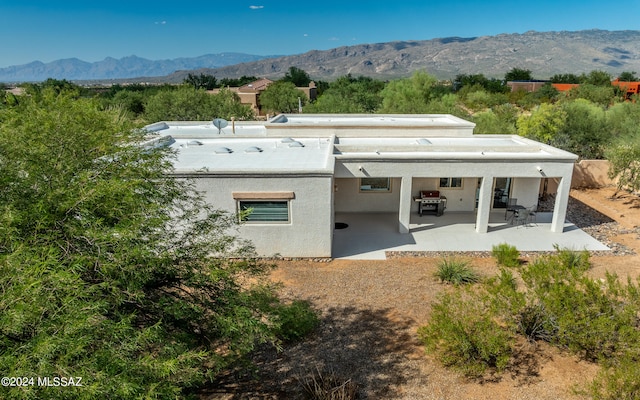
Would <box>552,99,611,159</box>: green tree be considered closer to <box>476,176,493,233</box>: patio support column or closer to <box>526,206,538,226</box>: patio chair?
<box>526,206,538,226</box>: patio chair

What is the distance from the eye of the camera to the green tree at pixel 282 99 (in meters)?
54.6

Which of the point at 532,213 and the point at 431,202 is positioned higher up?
the point at 431,202

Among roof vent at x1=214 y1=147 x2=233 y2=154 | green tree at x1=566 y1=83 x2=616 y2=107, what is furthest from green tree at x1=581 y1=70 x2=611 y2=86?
roof vent at x1=214 y1=147 x2=233 y2=154

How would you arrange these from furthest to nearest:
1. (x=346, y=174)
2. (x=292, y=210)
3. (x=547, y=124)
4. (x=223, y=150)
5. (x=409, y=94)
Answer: (x=409, y=94), (x=547, y=124), (x=223, y=150), (x=346, y=174), (x=292, y=210)

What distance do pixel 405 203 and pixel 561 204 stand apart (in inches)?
249

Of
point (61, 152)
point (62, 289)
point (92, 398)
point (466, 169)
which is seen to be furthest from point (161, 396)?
point (466, 169)

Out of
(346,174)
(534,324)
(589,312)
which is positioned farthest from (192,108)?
(589,312)

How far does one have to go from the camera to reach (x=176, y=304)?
18.5 ft

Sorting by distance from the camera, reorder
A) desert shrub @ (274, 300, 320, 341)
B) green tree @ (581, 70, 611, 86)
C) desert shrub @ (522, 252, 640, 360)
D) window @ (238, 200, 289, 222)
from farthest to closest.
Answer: green tree @ (581, 70, 611, 86), window @ (238, 200, 289, 222), desert shrub @ (274, 300, 320, 341), desert shrub @ (522, 252, 640, 360)

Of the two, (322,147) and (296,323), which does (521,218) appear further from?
(296,323)

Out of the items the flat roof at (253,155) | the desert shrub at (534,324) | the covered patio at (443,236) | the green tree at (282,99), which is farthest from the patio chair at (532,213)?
the green tree at (282,99)

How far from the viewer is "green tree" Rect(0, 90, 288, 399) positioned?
12.7 feet

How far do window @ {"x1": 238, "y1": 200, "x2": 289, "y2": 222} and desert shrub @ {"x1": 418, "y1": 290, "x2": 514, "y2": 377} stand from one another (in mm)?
6865

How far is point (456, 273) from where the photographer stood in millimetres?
12352
